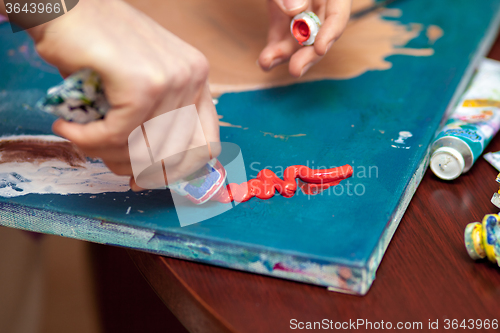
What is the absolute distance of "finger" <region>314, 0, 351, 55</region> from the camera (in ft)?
2.03

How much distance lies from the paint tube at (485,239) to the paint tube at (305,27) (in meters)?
0.34

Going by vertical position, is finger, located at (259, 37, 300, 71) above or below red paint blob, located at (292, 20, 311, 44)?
below

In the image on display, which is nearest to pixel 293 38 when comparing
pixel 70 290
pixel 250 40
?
pixel 250 40

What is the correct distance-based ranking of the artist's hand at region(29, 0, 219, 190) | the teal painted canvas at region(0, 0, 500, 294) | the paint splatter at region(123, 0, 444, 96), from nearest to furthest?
the artist's hand at region(29, 0, 219, 190), the teal painted canvas at region(0, 0, 500, 294), the paint splatter at region(123, 0, 444, 96)

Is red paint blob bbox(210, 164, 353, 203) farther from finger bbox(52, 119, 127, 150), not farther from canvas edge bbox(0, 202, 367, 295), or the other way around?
finger bbox(52, 119, 127, 150)

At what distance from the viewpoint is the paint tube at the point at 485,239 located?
17.6 inches

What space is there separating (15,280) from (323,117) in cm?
72

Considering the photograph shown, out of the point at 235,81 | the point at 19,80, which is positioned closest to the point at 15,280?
the point at 19,80

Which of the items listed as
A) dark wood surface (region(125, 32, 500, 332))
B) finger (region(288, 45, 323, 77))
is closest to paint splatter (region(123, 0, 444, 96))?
finger (region(288, 45, 323, 77))

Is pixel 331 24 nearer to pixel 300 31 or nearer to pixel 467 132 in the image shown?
pixel 300 31

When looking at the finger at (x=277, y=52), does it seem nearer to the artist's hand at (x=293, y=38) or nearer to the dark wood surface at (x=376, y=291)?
the artist's hand at (x=293, y=38)

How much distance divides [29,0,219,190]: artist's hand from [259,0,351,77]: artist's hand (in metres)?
0.26

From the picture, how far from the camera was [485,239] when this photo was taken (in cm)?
45

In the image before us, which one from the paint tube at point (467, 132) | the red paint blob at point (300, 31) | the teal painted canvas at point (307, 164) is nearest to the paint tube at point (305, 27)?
the red paint blob at point (300, 31)
